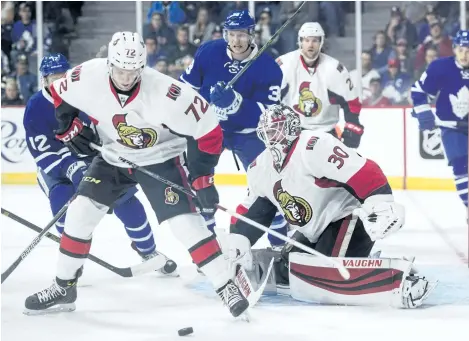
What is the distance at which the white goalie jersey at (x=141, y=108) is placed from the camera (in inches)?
157

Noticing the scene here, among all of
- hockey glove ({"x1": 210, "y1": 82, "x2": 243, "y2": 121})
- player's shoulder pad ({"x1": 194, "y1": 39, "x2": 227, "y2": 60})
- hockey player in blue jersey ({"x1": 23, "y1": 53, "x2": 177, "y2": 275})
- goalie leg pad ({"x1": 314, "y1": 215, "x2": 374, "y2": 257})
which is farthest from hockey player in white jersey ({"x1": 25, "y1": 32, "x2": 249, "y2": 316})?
player's shoulder pad ({"x1": 194, "y1": 39, "x2": 227, "y2": 60})

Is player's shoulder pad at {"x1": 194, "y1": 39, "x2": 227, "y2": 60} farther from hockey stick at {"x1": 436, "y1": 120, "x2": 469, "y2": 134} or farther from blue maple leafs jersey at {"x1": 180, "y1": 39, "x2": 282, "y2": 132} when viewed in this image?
hockey stick at {"x1": 436, "y1": 120, "x2": 469, "y2": 134}

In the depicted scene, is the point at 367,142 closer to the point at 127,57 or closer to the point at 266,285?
the point at 266,285

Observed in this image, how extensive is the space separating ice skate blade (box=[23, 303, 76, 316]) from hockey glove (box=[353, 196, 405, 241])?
1.15m

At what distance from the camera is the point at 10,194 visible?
8023 millimetres

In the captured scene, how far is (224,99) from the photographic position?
520cm

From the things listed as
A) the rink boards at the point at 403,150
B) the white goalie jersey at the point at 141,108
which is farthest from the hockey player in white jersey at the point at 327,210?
the rink boards at the point at 403,150

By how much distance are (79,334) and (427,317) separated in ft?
4.05

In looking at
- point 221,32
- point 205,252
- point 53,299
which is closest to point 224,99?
point 205,252

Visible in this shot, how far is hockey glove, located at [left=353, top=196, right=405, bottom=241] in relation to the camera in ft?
13.1

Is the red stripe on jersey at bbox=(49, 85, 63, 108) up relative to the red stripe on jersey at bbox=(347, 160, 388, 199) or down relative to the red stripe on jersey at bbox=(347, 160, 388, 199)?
up

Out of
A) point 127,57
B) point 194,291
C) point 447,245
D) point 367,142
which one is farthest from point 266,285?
point 367,142

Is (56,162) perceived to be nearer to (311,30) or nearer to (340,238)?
(340,238)

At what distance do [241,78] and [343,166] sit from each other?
1.43m
